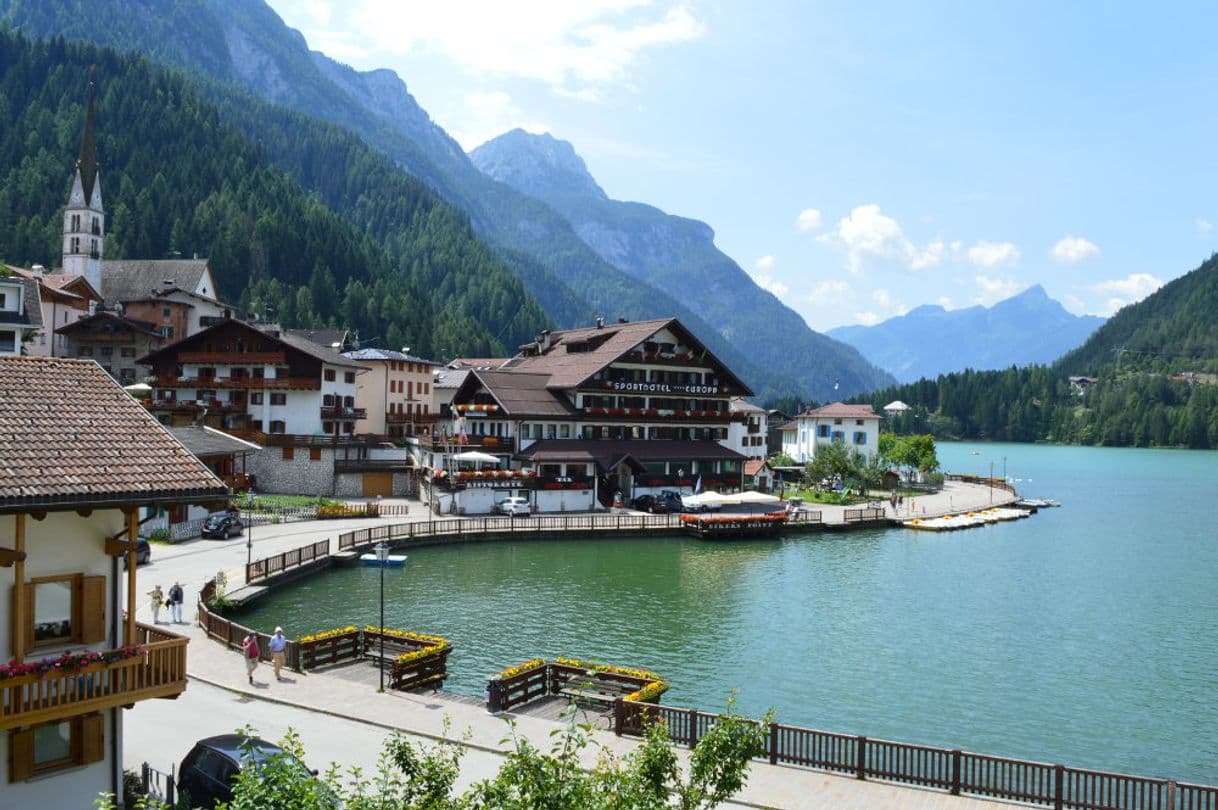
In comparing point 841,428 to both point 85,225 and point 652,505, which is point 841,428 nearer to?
point 652,505

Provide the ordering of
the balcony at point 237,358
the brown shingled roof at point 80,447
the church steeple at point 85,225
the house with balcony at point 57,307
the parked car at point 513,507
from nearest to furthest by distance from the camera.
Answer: the brown shingled roof at point 80,447, the parked car at point 513,507, the balcony at point 237,358, the house with balcony at point 57,307, the church steeple at point 85,225

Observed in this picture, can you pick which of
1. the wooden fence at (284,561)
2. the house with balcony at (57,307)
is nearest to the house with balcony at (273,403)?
the house with balcony at (57,307)

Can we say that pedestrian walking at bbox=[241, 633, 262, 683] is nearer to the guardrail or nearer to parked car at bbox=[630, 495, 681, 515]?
the guardrail

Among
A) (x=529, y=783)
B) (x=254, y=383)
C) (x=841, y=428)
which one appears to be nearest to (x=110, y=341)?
(x=254, y=383)

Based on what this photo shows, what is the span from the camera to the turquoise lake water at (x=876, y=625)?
101 ft

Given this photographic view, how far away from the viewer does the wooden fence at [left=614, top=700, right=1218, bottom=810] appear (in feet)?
68.6

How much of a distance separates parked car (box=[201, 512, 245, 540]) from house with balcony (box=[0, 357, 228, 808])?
41.8m

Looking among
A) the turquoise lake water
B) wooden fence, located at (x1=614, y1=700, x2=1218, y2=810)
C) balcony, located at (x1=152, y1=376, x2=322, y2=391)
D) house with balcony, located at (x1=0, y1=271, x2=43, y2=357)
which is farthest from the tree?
balcony, located at (x1=152, y1=376, x2=322, y2=391)

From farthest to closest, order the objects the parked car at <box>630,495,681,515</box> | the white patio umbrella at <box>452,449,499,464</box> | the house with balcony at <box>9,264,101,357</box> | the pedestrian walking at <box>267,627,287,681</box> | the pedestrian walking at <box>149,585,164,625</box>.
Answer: the house with balcony at <box>9,264,101,357</box> < the parked car at <box>630,495,681,515</box> < the white patio umbrella at <box>452,449,499,464</box> < the pedestrian walking at <box>149,585,164,625</box> < the pedestrian walking at <box>267,627,287,681</box>

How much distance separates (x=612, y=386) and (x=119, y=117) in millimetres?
151111

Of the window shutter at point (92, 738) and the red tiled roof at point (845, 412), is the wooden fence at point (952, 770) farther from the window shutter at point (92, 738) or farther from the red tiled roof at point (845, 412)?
the red tiled roof at point (845, 412)

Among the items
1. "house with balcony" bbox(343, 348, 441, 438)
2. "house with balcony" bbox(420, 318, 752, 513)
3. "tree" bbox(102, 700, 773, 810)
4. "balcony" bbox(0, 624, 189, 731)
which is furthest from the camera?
"house with balcony" bbox(343, 348, 441, 438)

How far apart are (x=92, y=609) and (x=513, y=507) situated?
55231 mm

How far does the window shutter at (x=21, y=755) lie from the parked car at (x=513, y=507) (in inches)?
2194
